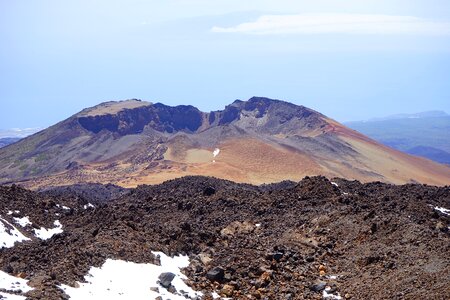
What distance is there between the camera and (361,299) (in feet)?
54.4

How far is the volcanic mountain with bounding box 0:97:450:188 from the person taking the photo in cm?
6925

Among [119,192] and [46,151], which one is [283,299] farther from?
[46,151]

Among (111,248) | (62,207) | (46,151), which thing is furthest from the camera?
(46,151)

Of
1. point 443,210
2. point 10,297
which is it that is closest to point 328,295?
point 10,297

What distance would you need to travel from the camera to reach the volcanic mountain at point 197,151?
69250mm

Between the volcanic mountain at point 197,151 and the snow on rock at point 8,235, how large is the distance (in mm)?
34045

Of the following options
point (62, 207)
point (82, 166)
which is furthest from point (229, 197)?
point (82, 166)

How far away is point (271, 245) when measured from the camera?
21875mm

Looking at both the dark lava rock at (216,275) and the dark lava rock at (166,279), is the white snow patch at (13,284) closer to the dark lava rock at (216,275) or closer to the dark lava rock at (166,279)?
the dark lava rock at (166,279)

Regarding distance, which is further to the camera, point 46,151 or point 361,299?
point 46,151

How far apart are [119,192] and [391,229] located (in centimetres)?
3471

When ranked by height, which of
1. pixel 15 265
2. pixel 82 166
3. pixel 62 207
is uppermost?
pixel 15 265

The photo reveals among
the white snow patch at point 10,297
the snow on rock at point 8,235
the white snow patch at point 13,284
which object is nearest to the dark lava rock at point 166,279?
the white snow patch at point 13,284

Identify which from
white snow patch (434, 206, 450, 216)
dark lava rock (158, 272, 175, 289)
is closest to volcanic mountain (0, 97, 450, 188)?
white snow patch (434, 206, 450, 216)
